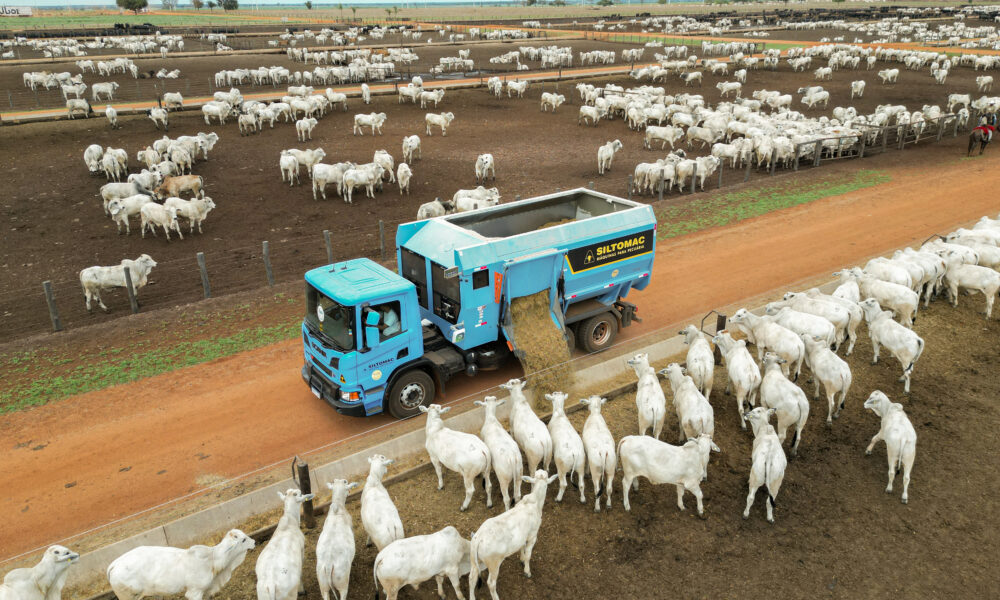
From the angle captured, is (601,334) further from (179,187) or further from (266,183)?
(266,183)

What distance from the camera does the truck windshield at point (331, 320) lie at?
440 inches

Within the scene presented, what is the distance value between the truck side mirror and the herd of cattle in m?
1.56

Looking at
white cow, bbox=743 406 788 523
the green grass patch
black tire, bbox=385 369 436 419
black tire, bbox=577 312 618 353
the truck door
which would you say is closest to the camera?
white cow, bbox=743 406 788 523

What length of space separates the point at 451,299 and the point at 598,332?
3994 mm

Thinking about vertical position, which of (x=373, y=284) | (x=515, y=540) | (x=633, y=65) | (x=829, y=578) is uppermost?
(x=633, y=65)

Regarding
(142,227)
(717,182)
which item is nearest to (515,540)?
(142,227)

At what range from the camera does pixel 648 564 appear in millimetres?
8984

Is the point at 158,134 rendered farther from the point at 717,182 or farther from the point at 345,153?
the point at 717,182

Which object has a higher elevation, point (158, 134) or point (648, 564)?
point (158, 134)

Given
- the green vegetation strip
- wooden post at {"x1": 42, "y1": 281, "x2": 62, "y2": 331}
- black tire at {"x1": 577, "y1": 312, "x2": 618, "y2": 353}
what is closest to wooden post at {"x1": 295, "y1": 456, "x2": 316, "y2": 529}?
the green vegetation strip

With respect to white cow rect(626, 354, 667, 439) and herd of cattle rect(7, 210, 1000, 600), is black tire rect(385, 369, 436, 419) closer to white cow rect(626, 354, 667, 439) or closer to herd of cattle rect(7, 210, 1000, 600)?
herd of cattle rect(7, 210, 1000, 600)

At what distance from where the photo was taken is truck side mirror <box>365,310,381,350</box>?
1112 cm

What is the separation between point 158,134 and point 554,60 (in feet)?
135

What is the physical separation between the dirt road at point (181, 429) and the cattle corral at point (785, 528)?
2.55 meters
